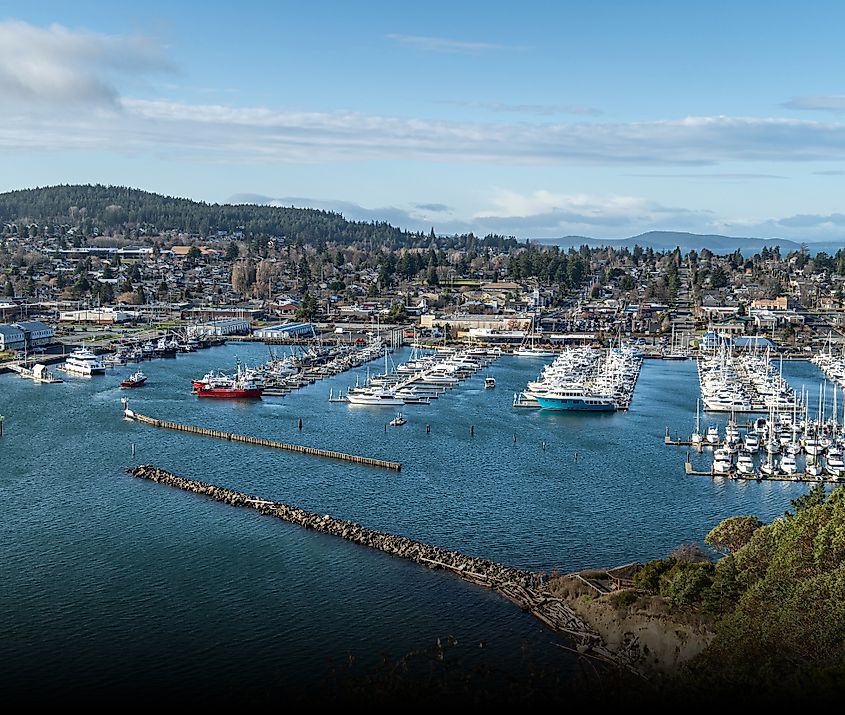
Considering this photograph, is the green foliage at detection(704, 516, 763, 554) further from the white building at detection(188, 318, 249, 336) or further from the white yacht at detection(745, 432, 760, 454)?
the white building at detection(188, 318, 249, 336)

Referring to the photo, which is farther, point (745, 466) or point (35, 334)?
point (35, 334)

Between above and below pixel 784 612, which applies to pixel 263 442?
below

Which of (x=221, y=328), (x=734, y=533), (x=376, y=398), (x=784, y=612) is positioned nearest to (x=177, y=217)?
(x=221, y=328)

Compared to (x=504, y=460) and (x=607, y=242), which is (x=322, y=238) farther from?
(x=607, y=242)

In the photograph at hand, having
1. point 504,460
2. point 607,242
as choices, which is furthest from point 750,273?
point 607,242

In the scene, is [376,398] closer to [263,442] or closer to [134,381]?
[263,442]
